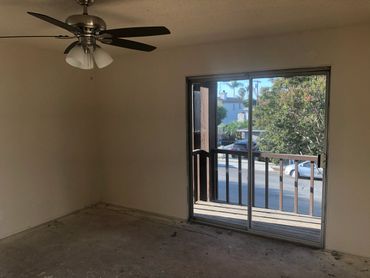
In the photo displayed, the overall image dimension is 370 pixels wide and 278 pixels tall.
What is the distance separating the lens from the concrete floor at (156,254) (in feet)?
8.68

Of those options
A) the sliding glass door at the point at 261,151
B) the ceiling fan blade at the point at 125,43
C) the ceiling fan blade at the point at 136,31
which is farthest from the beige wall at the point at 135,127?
the ceiling fan blade at the point at 136,31

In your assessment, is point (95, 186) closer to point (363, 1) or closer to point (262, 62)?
point (262, 62)

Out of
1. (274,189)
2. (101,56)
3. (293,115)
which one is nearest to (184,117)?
(293,115)

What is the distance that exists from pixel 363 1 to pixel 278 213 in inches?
98.9

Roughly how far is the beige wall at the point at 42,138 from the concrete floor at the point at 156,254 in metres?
0.34

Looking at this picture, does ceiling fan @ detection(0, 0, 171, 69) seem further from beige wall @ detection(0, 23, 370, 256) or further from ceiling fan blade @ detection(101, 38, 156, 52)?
beige wall @ detection(0, 23, 370, 256)

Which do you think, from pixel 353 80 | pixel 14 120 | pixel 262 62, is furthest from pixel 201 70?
pixel 14 120

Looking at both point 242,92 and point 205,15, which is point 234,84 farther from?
point 205,15

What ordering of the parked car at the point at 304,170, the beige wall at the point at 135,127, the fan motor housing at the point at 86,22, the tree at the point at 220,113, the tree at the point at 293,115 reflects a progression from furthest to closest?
the tree at the point at 220,113 < the parked car at the point at 304,170 < the tree at the point at 293,115 < the beige wall at the point at 135,127 < the fan motor housing at the point at 86,22

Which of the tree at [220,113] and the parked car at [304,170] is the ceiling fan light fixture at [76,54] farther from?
the parked car at [304,170]

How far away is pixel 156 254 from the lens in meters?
2.97

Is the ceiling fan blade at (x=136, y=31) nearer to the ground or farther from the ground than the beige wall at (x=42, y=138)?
farther from the ground

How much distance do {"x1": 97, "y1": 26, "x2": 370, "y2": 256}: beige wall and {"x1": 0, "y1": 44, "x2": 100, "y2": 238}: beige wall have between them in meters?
0.32

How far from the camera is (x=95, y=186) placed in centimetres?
446
